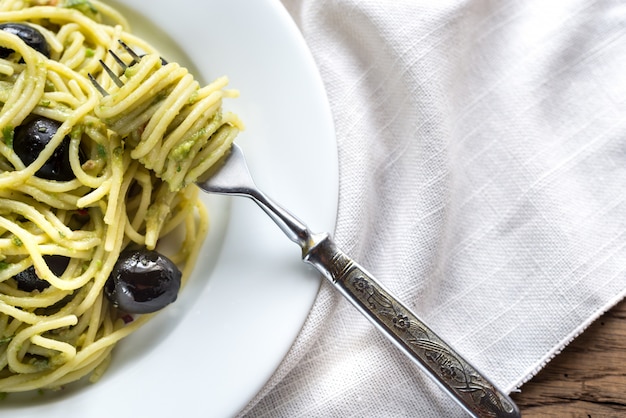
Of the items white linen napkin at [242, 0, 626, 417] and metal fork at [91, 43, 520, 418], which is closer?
metal fork at [91, 43, 520, 418]

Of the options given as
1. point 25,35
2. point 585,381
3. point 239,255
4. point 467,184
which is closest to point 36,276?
point 239,255

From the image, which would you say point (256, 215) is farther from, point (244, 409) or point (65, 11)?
point (65, 11)

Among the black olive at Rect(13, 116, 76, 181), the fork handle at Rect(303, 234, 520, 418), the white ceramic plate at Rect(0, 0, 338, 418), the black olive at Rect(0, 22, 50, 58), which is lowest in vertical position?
the fork handle at Rect(303, 234, 520, 418)

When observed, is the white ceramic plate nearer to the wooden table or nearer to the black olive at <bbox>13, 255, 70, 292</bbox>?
the black olive at <bbox>13, 255, 70, 292</bbox>

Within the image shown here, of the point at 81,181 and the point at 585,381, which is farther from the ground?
the point at 81,181

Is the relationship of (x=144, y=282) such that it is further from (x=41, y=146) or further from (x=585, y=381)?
(x=585, y=381)

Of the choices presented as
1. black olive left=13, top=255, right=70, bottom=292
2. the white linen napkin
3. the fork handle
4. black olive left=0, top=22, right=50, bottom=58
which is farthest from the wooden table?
black olive left=0, top=22, right=50, bottom=58

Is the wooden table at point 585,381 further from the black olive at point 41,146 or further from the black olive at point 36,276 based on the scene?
the black olive at point 41,146
